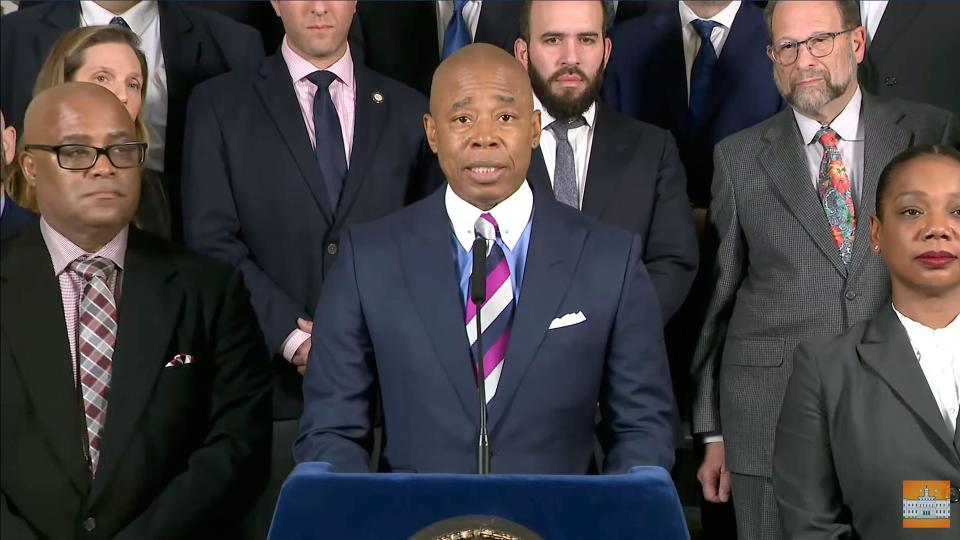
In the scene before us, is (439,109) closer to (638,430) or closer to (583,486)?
(638,430)

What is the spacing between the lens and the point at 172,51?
361cm

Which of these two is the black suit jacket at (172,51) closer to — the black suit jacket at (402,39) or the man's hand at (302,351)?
the black suit jacket at (402,39)

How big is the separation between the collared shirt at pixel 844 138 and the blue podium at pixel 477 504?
1.61 meters

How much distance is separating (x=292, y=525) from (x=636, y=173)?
1.77m

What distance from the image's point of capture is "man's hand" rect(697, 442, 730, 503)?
3.25 metres

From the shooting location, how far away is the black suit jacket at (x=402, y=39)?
3.69m

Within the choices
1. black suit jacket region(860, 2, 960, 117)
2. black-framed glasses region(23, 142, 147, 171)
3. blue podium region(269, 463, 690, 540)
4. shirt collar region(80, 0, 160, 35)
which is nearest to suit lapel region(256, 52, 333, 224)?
shirt collar region(80, 0, 160, 35)

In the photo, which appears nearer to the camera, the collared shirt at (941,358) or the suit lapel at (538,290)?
the suit lapel at (538,290)

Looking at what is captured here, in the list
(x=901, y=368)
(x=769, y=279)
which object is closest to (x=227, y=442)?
(x=769, y=279)

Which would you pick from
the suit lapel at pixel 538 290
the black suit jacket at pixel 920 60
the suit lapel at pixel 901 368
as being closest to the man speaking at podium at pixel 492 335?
the suit lapel at pixel 538 290

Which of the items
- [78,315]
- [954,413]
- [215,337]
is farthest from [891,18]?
[78,315]

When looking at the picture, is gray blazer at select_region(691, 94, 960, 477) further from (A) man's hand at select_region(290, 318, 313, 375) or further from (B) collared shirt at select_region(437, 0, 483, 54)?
(A) man's hand at select_region(290, 318, 313, 375)

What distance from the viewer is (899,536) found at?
101 inches

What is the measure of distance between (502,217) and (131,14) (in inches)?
59.1
